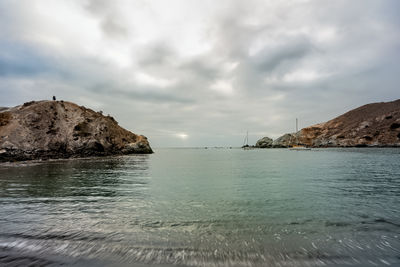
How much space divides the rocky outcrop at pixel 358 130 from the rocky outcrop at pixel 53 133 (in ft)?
418

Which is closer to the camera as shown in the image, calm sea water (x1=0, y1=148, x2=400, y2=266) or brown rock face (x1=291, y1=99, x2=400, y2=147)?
calm sea water (x1=0, y1=148, x2=400, y2=266)

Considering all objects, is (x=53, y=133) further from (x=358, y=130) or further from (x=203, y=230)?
(x=358, y=130)

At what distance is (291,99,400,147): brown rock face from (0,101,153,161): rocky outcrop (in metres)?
127

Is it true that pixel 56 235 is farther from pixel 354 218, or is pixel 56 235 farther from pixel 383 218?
pixel 383 218

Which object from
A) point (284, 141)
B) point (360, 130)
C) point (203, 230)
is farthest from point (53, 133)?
point (284, 141)

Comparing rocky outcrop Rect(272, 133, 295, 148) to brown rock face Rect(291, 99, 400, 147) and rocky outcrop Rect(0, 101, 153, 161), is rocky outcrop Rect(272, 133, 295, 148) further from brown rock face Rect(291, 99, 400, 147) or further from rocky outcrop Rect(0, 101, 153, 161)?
rocky outcrop Rect(0, 101, 153, 161)

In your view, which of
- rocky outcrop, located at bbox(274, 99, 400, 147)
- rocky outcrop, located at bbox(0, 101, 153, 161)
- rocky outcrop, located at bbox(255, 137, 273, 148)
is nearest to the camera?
rocky outcrop, located at bbox(0, 101, 153, 161)

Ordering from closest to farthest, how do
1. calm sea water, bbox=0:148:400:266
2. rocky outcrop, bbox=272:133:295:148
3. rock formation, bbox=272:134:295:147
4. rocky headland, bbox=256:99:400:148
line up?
calm sea water, bbox=0:148:400:266
rocky headland, bbox=256:99:400:148
rock formation, bbox=272:134:295:147
rocky outcrop, bbox=272:133:295:148

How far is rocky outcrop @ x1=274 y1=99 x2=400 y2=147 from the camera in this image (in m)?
96.2

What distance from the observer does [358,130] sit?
360 ft

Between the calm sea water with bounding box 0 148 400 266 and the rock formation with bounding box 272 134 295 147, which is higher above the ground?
the rock formation with bounding box 272 134 295 147

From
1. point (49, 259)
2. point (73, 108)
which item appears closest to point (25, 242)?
point (49, 259)

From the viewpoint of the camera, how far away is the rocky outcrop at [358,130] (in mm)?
96188

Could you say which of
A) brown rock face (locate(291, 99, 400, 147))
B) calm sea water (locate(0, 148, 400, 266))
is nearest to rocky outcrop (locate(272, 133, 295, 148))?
brown rock face (locate(291, 99, 400, 147))
